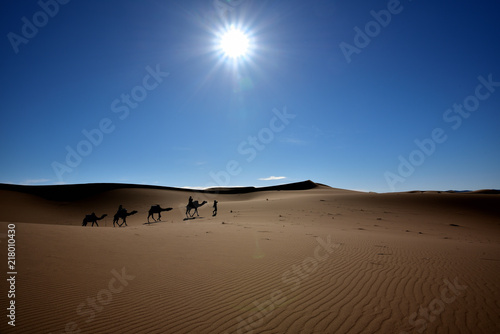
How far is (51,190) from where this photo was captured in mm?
49500

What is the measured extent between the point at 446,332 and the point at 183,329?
4.57 meters

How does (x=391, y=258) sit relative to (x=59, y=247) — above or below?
below

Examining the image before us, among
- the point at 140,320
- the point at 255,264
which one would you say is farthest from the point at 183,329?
the point at 255,264

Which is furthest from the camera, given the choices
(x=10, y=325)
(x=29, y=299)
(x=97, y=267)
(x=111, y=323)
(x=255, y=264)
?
(x=255, y=264)

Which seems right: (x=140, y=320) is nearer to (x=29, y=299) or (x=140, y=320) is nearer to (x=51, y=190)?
(x=29, y=299)

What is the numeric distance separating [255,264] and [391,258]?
16.9 ft

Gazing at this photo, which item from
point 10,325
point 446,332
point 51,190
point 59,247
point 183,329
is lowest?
point 446,332

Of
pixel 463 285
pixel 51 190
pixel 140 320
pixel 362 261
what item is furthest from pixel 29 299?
pixel 51 190

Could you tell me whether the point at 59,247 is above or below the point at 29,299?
above

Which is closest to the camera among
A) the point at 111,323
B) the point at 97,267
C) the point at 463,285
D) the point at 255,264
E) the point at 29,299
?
the point at 111,323

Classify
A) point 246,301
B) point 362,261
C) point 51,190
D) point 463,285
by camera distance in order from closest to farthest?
point 246,301 → point 463,285 → point 362,261 → point 51,190

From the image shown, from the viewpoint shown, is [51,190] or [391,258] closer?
[391,258]

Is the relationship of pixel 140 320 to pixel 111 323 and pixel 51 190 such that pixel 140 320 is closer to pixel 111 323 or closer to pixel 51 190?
pixel 111 323

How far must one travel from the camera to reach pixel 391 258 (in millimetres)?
8391
